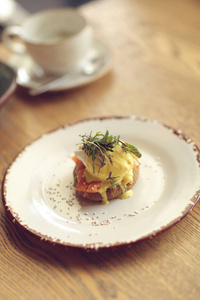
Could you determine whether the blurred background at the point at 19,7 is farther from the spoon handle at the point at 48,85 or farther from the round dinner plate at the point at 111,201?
the round dinner plate at the point at 111,201

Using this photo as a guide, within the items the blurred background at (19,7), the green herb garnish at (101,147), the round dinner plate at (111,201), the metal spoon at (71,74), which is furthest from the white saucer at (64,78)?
the blurred background at (19,7)

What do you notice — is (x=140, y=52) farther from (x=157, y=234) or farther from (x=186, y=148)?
(x=157, y=234)

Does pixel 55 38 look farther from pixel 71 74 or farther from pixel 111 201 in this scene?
pixel 111 201

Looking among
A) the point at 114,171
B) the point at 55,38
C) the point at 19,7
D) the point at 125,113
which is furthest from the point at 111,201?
the point at 19,7

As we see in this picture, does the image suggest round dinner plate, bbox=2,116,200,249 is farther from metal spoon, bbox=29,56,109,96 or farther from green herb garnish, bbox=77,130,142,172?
metal spoon, bbox=29,56,109,96

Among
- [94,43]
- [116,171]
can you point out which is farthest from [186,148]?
[94,43]

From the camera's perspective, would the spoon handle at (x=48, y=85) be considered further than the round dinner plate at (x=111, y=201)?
Yes

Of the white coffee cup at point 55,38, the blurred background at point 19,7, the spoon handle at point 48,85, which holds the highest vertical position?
the white coffee cup at point 55,38
